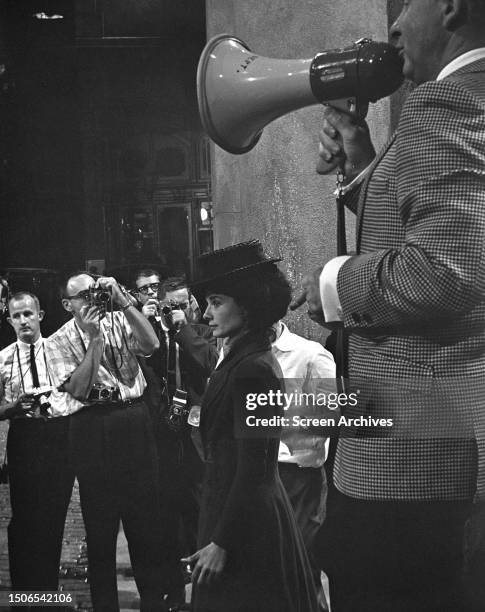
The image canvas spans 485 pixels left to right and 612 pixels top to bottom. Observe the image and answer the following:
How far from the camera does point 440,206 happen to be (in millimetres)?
1053

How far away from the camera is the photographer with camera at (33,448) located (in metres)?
2.22

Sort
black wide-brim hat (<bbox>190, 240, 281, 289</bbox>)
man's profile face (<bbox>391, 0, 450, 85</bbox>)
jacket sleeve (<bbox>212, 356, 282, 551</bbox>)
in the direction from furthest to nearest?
1. black wide-brim hat (<bbox>190, 240, 281, 289</bbox>)
2. jacket sleeve (<bbox>212, 356, 282, 551</bbox>)
3. man's profile face (<bbox>391, 0, 450, 85</bbox>)

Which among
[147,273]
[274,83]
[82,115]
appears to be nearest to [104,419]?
[147,273]

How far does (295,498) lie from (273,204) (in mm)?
877

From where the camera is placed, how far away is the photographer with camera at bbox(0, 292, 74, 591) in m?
2.22

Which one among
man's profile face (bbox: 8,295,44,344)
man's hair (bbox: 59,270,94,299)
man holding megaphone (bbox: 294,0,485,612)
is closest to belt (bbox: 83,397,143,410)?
man's profile face (bbox: 8,295,44,344)

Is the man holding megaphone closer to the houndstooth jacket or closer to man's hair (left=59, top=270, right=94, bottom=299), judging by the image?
the houndstooth jacket

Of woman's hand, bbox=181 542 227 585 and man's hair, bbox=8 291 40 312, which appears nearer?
woman's hand, bbox=181 542 227 585

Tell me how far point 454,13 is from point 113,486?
5.75ft

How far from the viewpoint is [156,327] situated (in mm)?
2373

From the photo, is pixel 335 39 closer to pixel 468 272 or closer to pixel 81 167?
pixel 81 167

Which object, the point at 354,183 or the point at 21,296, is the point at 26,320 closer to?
the point at 21,296

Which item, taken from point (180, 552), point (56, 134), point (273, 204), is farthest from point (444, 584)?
point (56, 134)

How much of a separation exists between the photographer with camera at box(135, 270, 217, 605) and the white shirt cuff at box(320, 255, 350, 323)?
108cm
